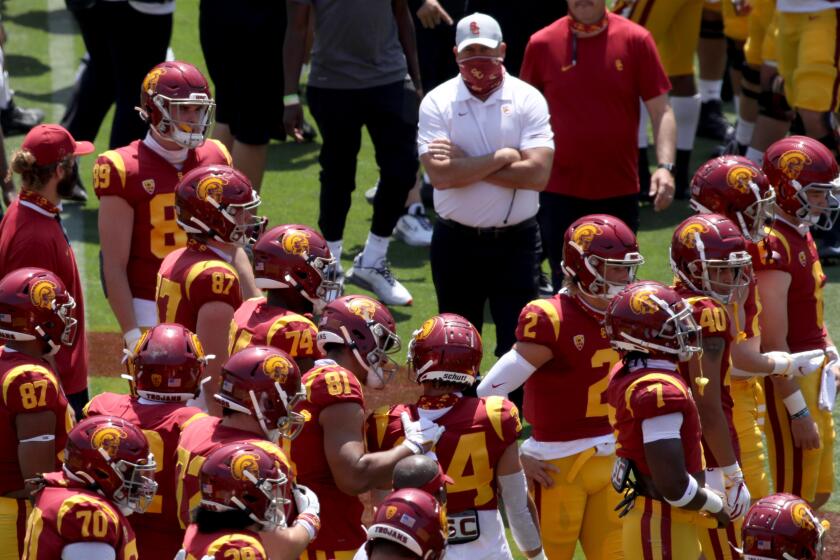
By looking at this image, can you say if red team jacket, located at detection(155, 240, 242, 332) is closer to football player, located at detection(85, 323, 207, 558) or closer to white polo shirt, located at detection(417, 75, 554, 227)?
football player, located at detection(85, 323, 207, 558)

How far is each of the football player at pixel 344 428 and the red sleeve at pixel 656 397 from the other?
0.66 m

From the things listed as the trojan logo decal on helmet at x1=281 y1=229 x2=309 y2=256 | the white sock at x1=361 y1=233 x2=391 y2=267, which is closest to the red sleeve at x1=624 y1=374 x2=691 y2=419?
the trojan logo decal on helmet at x1=281 y1=229 x2=309 y2=256

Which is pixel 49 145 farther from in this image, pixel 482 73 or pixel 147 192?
pixel 482 73

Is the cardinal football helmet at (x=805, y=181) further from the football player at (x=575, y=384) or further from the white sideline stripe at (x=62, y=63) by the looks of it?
the white sideline stripe at (x=62, y=63)

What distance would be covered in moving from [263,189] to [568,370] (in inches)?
219

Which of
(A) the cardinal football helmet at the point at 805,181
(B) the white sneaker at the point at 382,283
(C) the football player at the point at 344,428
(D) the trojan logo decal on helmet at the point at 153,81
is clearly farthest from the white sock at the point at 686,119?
(C) the football player at the point at 344,428

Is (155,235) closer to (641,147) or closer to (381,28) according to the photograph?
(381,28)

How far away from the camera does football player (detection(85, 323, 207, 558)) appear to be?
16.2ft

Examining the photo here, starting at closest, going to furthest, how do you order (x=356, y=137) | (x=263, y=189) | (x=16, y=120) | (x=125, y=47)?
(x=356, y=137), (x=125, y=47), (x=263, y=189), (x=16, y=120)

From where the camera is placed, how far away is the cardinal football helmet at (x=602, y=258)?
566 centimetres

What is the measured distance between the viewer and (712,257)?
5.54m

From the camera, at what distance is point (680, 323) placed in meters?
4.98

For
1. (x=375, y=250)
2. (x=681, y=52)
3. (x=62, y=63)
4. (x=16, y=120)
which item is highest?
(x=681, y=52)

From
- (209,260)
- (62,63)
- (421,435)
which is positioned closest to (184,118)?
(209,260)
